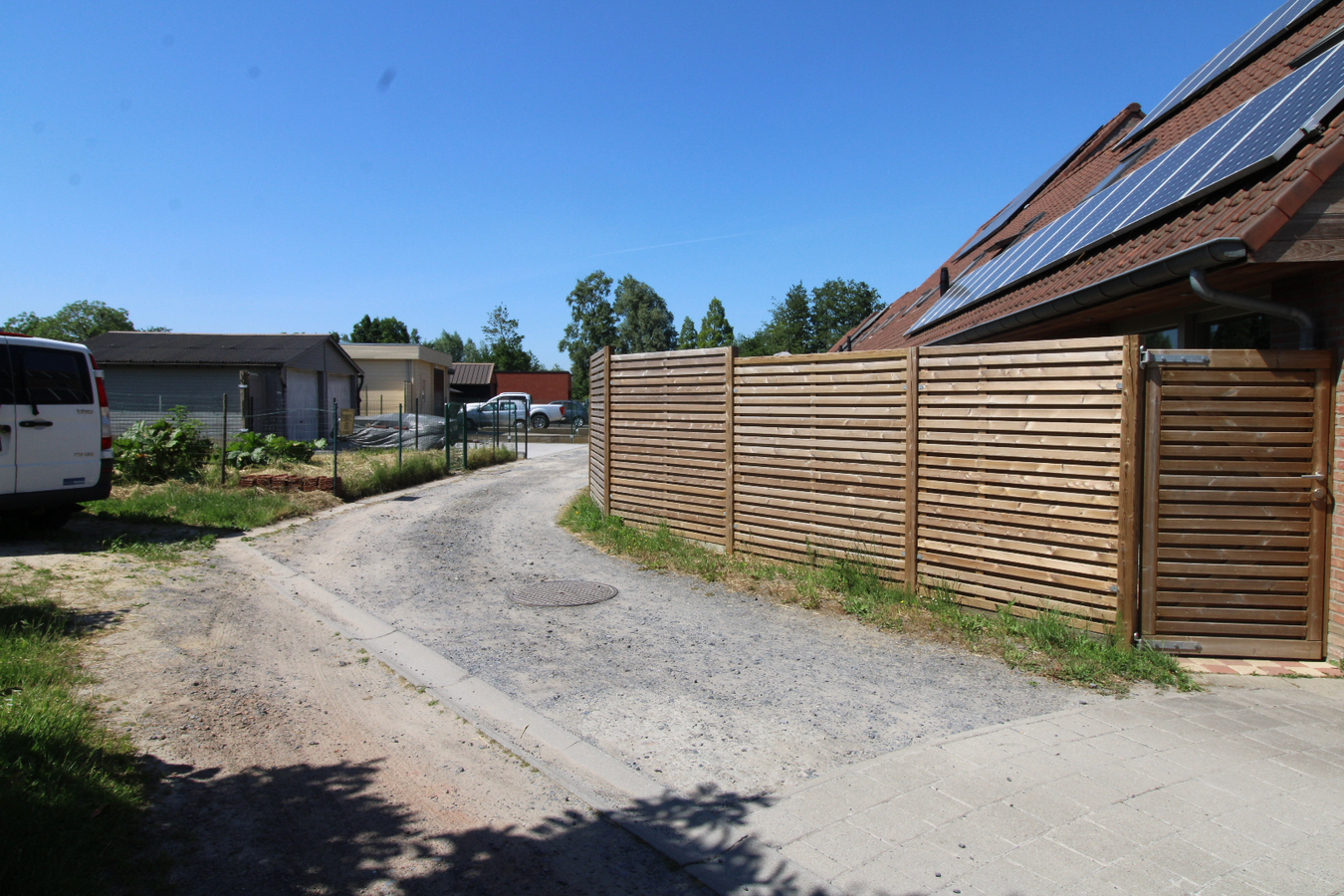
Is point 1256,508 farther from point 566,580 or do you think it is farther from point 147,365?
point 147,365

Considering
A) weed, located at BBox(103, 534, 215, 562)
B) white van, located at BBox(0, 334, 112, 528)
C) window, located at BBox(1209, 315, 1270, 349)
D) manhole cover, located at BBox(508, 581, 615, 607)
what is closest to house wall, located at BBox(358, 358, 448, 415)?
white van, located at BBox(0, 334, 112, 528)

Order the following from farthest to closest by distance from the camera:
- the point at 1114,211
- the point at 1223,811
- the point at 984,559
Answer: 1. the point at 1114,211
2. the point at 984,559
3. the point at 1223,811

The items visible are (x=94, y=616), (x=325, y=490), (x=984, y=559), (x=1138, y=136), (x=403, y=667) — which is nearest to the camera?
A: (x=403, y=667)

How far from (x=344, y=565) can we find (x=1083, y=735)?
281 inches

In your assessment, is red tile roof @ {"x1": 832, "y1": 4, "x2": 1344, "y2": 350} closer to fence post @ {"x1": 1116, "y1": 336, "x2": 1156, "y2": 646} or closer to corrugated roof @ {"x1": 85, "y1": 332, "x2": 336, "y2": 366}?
fence post @ {"x1": 1116, "y1": 336, "x2": 1156, "y2": 646}

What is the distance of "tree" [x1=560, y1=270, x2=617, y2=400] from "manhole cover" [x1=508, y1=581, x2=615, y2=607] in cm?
6981

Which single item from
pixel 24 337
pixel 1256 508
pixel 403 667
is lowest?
pixel 403 667

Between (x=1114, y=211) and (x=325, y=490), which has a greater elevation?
(x=1114, y=211)

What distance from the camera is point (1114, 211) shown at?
756cm

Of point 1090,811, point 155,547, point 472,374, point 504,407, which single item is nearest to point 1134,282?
point 1090,811

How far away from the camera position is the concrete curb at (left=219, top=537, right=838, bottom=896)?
9.80 feet

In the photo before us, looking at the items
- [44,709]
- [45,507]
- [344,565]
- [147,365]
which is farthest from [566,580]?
[147,365]

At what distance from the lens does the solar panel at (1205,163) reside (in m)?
5.52

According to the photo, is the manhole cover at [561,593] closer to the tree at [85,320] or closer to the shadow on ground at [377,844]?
the shadow on ground at [377,844]
